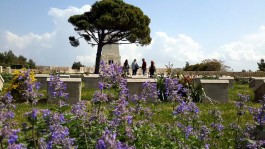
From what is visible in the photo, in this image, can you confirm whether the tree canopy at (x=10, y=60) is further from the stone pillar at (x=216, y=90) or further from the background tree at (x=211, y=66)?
the stone pillar at (x=216, y=90)

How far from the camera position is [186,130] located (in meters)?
4.19

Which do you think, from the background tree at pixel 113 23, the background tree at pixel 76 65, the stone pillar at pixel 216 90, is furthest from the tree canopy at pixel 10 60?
the stone pillar at pixel 216 90

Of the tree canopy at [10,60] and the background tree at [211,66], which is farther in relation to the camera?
the tree canopy at [10,60]

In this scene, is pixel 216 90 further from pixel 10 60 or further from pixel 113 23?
pixel 10 60

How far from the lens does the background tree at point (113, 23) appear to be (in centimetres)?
4450

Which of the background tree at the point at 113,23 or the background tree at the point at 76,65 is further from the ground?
the background tree at the point at 113,23

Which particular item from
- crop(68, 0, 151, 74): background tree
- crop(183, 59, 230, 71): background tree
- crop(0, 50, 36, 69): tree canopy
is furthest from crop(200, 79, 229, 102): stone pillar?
crop(0, 50, 36, 69): tree canopy

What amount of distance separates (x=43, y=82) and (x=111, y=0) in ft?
93.6

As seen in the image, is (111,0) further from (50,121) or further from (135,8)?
(50,121)

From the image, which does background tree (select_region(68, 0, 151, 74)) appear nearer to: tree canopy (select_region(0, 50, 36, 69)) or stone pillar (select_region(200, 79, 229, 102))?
tree canopy (select_region(0, 50, 36, 69))

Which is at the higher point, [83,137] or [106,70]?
[106,70]

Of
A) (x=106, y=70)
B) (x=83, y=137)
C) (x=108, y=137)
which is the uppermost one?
(x=106, y=70)

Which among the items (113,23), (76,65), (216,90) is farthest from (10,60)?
(216,90)

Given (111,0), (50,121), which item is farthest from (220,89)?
(111,0)
